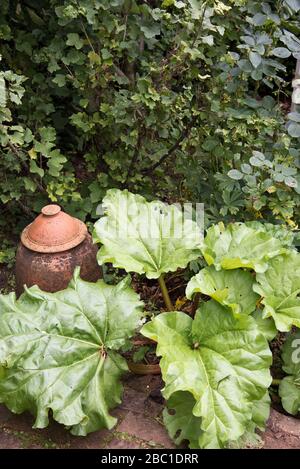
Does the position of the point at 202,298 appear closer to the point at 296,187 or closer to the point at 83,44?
the point at 296,187

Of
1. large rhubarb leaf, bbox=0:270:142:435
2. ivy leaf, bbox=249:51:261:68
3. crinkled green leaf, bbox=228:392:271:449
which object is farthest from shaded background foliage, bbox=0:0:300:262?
crinkled green leaf, bbox=228:392:271:449

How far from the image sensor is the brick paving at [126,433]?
2186mm

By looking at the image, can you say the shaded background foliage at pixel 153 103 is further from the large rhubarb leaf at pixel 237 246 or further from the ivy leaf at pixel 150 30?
the large rhubarb leaf at pixel 237 246

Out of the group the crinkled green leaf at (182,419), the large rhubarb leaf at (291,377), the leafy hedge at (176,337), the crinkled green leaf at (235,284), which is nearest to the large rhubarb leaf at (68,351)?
the leafy hedge at (176,337)

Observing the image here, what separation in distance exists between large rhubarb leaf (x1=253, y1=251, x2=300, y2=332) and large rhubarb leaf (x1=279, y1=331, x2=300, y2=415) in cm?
16

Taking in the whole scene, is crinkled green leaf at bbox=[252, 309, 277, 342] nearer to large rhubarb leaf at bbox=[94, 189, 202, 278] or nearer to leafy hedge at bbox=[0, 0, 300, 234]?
large rhubarb leaf at bbox=[94, 189, 202, 278]

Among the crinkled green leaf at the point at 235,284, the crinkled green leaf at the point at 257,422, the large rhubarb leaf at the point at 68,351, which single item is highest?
the crinkled green leaf at the point at 235,284

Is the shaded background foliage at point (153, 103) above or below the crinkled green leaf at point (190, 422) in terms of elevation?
above

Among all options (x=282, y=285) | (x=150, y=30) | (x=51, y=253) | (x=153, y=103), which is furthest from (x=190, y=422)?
(x=150, y=30)

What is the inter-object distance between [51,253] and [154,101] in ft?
3.47

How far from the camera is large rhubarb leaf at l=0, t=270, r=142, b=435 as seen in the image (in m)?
2.10

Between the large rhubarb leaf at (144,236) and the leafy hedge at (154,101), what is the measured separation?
1.32 feet

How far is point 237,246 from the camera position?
2457 millimetres
